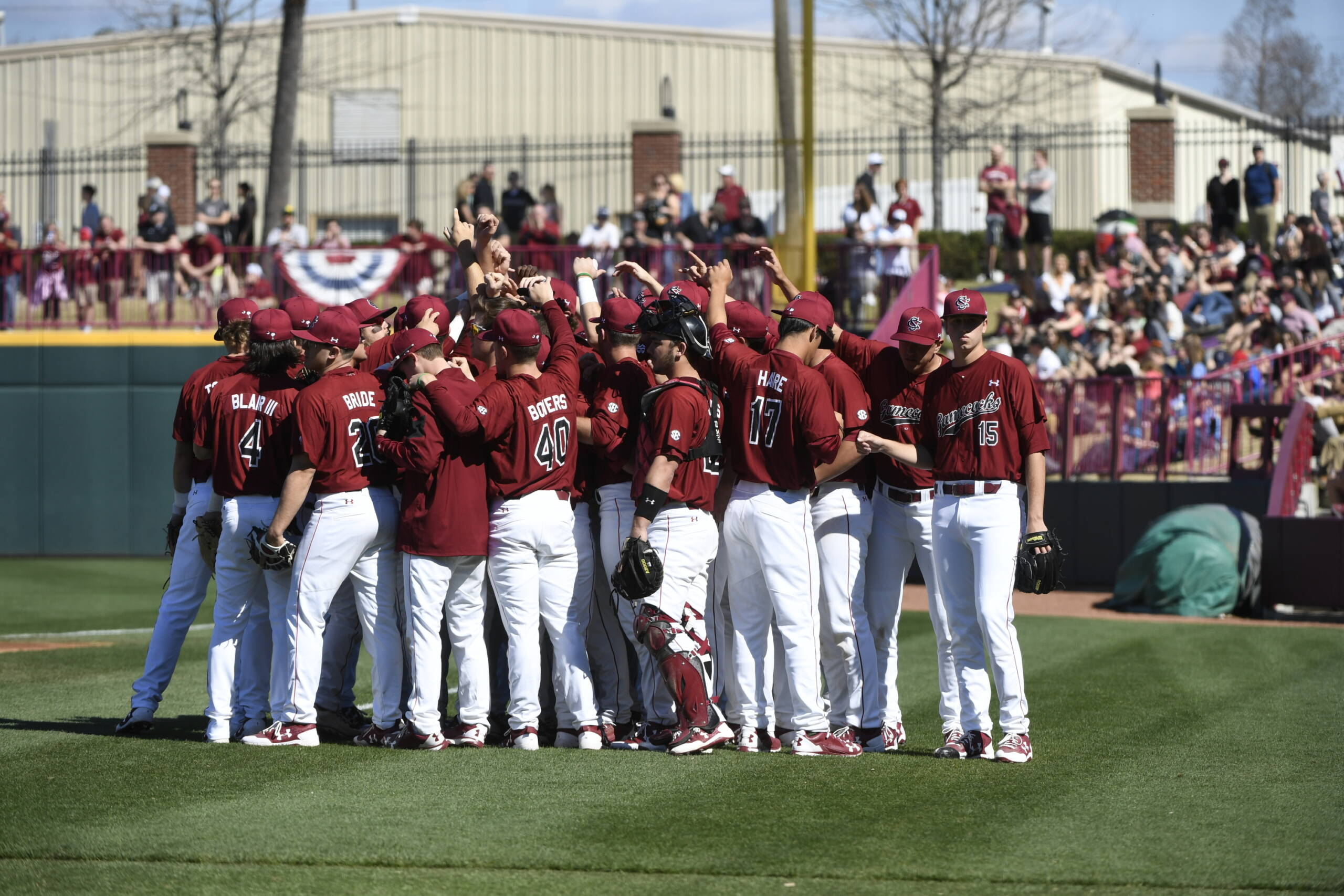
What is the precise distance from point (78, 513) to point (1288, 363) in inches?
579

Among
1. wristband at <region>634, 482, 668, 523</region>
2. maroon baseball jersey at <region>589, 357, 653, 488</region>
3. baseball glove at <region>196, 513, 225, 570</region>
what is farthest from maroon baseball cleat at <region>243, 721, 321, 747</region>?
wristband at <region>634, 482, 668, 523</region>

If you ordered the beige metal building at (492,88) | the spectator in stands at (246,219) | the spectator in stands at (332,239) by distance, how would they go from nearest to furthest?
the spectator in stands at (332,239) → the spectator in stands at (246,219) → the beige metal building at (492,88)

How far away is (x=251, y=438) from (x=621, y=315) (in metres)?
1.96

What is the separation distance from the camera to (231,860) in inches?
204

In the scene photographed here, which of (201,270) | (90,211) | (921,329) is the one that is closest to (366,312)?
(921,329)

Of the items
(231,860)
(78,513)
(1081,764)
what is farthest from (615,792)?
(78,513)

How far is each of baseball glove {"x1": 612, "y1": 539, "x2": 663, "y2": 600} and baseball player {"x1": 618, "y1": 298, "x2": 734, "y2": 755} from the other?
7 centimetres

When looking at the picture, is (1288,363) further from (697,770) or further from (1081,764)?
(697,770)

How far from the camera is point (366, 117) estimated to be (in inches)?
1619

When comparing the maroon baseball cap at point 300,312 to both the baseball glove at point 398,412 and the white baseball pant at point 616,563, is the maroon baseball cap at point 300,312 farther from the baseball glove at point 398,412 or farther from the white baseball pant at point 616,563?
the white baseball pant at point 616,563

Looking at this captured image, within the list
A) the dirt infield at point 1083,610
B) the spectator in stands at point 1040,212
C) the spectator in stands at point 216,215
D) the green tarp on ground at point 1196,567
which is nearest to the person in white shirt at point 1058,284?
the spectator in stands at point 1040,212

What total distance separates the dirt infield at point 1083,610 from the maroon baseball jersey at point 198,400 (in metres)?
6.70

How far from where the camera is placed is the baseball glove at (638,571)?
6906 mm

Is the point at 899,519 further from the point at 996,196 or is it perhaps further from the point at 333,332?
the point at 996,196
